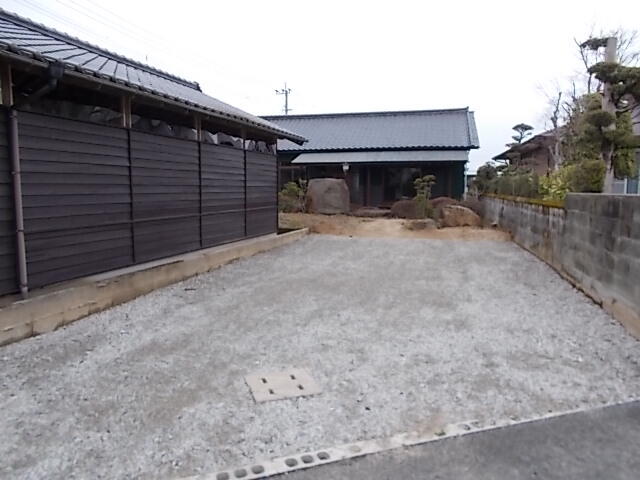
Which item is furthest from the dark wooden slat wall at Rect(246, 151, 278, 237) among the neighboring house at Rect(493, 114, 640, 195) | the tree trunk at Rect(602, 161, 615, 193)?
A: the neighboring house at Rect(493, 114, 640, 195)

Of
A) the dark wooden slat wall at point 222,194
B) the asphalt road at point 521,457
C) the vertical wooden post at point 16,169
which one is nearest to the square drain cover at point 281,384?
the asphalt road at point 521,457

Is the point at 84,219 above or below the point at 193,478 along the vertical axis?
above

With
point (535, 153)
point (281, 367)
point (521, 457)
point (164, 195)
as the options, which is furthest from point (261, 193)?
point (535, 153)

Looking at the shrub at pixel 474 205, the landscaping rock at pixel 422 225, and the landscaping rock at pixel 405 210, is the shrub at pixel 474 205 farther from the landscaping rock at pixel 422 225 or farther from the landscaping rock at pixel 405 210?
the landscaping rock at pixel 422 225

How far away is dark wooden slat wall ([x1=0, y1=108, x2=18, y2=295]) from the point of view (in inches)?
138

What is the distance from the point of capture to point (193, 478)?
6.09ft

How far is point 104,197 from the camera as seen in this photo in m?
4.59

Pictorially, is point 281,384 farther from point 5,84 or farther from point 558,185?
point 558,185

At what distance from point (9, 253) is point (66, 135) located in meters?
1.17

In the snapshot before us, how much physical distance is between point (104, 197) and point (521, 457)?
13.9 feet

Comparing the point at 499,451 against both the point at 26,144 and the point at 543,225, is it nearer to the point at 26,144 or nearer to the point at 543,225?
the point at 26,144

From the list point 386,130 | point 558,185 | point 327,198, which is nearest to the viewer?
point 558,185

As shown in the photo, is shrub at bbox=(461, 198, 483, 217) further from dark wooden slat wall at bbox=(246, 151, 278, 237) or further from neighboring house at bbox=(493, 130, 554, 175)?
dark wooden slat wall at bbox=(246, 151, 278, 237)

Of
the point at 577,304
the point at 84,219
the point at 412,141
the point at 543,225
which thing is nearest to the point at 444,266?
the point at 543,225
